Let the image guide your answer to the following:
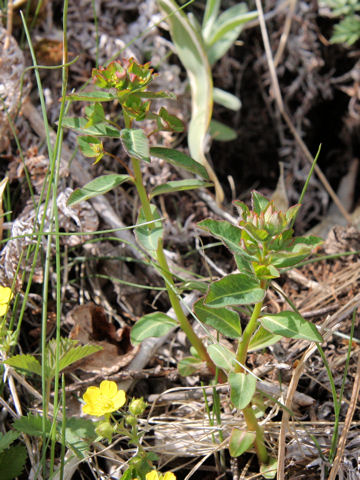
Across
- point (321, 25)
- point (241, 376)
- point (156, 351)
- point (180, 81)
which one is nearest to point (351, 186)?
point (321, 25)

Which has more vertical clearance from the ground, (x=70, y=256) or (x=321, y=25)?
(x=321, y=25)

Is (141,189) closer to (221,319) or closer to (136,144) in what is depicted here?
(136,144)

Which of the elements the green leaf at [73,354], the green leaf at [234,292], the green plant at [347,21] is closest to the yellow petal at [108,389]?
the green leaf at [73,354]

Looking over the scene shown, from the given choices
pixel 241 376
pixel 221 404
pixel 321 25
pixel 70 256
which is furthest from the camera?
pixel 321 25

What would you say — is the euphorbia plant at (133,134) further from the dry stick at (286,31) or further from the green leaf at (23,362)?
the dry stick at (286,31)

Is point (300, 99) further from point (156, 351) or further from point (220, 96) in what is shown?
point (156, 351)

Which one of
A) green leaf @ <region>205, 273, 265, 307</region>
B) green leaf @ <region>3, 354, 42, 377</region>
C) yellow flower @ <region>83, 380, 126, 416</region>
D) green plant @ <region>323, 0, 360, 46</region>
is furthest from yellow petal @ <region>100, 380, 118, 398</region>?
green plant @ <region>323, 0, 360, 46</region>
